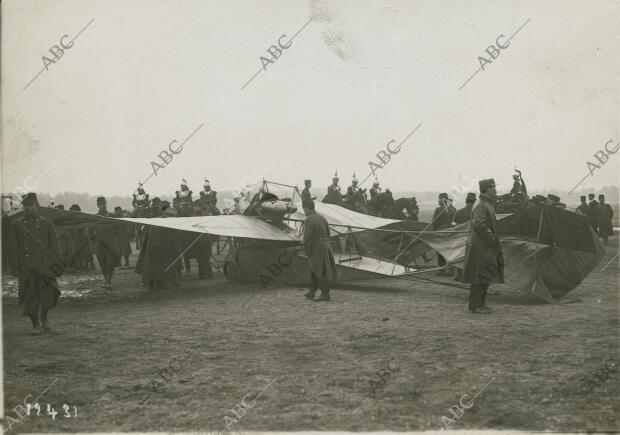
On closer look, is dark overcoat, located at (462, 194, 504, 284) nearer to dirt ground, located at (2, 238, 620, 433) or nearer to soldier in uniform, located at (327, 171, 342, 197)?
dirt ground, located at (2, 238, 620, 433)

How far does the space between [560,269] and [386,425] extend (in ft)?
18.4

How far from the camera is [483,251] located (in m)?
7.75

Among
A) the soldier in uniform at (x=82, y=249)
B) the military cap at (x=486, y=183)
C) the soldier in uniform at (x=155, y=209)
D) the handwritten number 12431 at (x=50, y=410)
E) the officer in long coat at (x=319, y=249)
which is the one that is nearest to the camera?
the handwritten number 12431 at (x=50, y=410)

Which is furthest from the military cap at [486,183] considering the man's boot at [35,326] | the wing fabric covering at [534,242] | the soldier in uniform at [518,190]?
the soldier in uniform at [518,190]

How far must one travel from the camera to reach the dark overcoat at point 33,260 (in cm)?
687

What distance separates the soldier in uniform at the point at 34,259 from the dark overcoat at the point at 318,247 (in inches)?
156

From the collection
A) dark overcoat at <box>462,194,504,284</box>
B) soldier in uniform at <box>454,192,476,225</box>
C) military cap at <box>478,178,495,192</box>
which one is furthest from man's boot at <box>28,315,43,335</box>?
soldier in uniform at <box>454,192,476,225</box>

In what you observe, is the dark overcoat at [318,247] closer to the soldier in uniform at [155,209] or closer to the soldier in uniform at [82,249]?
the soldier in uniform at [155,209]

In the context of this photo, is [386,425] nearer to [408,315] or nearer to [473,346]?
[473,346]

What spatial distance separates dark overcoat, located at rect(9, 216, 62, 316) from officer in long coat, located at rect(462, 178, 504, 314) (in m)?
5.87

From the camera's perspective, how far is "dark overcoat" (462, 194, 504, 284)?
25.3 feet

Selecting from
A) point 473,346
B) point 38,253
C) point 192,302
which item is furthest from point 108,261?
point 473,346

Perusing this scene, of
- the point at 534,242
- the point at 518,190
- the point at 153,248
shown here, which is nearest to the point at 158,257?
the point at 153,248

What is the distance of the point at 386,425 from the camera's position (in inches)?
164
